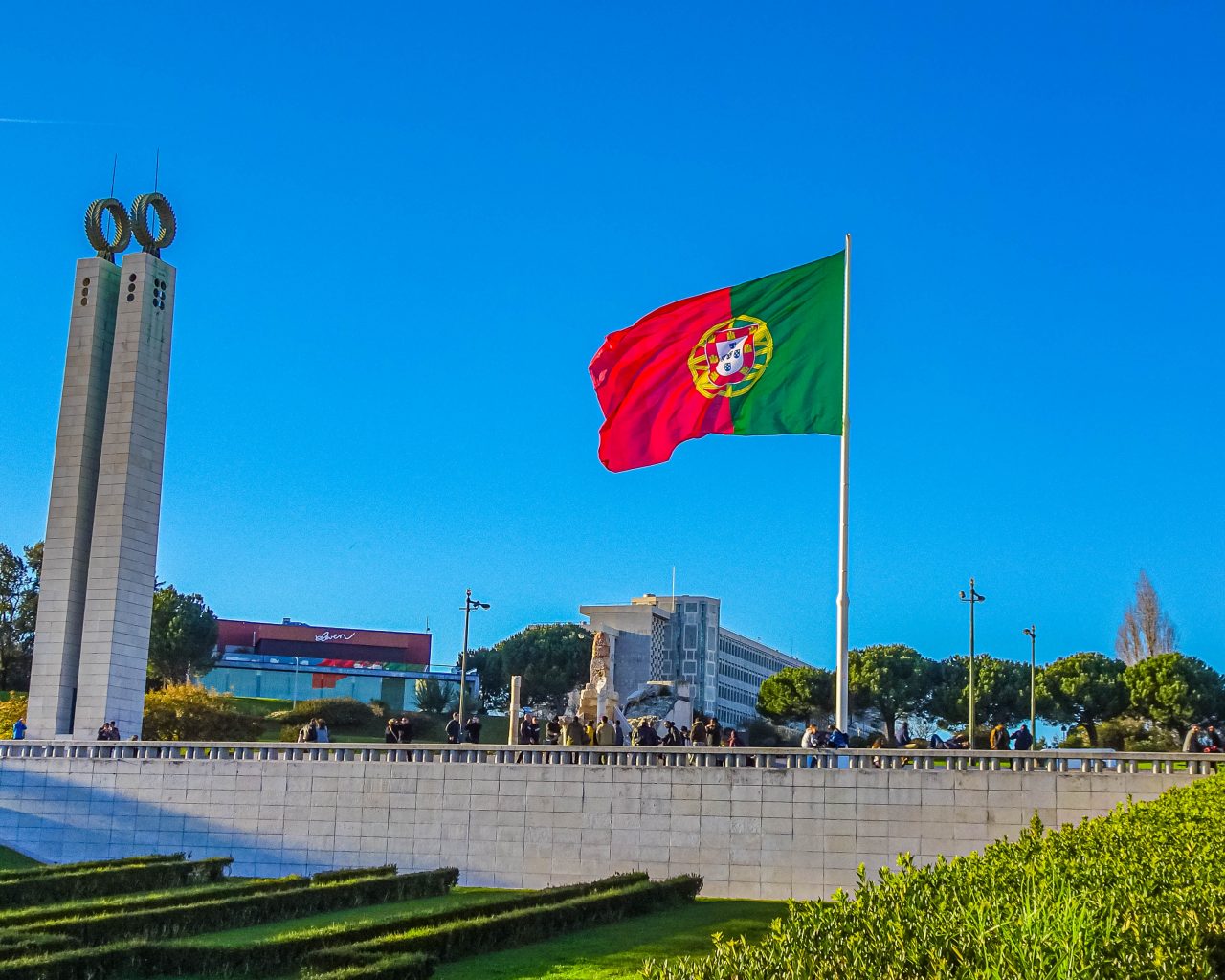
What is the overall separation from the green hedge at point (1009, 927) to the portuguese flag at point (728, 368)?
58.0 feet

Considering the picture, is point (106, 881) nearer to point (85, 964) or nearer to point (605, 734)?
point (85, 964)

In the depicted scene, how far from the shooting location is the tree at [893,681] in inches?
3529

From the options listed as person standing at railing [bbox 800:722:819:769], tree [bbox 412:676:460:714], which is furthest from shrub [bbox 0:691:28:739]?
tree [bbox 412:676:460:714]

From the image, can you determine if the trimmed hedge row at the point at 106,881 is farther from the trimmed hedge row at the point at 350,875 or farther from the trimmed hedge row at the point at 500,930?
the trimmed hedge row at the point at 500,930

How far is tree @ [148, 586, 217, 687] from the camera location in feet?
275

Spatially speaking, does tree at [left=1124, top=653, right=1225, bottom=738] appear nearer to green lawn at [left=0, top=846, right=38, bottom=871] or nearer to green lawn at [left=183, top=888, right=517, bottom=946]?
green lawn at [left=183, top=888, right=517, bottom=946]

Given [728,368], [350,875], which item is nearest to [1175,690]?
[728,368]

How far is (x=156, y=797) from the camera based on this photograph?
34.7 metres

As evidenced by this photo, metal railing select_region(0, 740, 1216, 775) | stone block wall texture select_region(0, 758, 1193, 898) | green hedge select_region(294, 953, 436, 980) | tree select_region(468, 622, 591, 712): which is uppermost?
tree select_region(468, 622, 591, 712)

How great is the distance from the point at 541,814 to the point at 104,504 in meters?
17.4

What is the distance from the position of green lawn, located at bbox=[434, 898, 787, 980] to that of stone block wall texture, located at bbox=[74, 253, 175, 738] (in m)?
21.7

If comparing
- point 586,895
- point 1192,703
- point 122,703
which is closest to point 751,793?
point 586,895

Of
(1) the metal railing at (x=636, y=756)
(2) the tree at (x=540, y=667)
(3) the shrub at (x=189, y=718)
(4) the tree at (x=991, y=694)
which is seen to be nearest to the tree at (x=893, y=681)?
(4) the tree at (x=991, y=694)

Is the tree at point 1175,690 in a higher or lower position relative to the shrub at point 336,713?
higher
